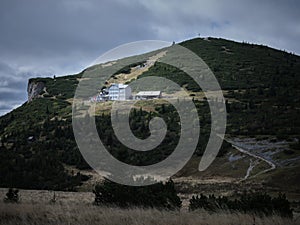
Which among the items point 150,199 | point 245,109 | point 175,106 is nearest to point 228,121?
point 245,109

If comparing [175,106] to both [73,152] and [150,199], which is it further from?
[150,199]

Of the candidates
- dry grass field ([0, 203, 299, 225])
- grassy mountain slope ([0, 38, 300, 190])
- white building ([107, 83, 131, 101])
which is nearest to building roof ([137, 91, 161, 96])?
white building ([107, 83, 131, 101])

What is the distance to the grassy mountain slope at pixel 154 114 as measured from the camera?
34.7m

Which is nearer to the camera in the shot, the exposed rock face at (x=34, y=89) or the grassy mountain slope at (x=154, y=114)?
the grassy mountain slope at (x=154, y=114)

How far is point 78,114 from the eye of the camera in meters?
66.5

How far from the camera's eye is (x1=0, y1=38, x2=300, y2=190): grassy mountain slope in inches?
1367

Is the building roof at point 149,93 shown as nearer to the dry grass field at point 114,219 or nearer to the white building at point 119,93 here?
the white building at point 119,93

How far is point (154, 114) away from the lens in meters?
60.6

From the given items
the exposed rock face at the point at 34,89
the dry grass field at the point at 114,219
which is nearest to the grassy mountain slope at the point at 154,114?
the exposed rock face at the point at 34,89

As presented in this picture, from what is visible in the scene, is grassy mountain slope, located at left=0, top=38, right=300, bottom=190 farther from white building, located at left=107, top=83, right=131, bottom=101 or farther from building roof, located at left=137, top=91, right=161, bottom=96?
white building, located at left=107, top=83, right=131, bottom=101

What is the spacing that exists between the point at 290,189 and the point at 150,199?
14971 mm

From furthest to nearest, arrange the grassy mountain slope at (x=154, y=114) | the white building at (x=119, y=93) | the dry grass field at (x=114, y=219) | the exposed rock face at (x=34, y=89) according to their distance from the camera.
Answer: the exposed rock face at (x=34, y=89)
the white building at (x=119, y=93)
the grassy mountain slope at (x=154, y=114)
the dry grass field at (x=114, y=219)

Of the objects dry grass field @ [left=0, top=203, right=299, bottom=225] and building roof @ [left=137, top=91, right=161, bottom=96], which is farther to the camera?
building roof @ [left=137, top=91, right=161, bottom=96]

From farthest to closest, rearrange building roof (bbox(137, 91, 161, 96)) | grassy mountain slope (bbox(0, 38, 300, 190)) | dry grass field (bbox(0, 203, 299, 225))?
building roof (bbox(137, 91, 161, 96)) → grassy mountain slope (bbox(0, 38, 300, 190)) → dry grass field (bbox(0, 203, 299, 225))
